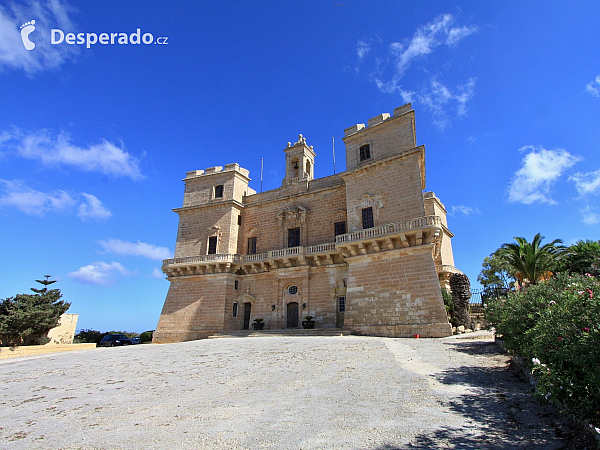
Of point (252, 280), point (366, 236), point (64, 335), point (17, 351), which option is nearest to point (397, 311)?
point (366, 236)

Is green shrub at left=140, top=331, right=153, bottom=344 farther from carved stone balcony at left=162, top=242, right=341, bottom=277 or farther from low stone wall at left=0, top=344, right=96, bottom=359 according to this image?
carved stone balcony at left=162, top=242, right=341, bottom=277

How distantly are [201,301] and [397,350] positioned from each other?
16.6 metres

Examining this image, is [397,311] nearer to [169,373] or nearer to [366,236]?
[366,236]

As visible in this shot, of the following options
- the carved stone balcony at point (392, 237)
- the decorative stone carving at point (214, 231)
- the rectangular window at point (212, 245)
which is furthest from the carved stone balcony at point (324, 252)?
the decorative stone carving at point (214, 231)

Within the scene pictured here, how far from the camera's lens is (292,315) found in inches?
910

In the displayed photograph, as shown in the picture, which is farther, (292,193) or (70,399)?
(292,193)

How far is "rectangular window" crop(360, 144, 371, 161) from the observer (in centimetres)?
2177

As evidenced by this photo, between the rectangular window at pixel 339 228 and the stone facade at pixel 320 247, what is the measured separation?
15cm

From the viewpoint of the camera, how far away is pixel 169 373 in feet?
31.4

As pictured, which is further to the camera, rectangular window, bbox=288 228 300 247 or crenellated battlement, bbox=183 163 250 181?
crenellated battlement, bbox=183 163 250 181

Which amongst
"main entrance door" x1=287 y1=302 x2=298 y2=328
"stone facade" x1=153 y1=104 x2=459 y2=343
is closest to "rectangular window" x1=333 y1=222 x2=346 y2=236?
"stone facade" x1=153 y1=104 x2=459 y2=343

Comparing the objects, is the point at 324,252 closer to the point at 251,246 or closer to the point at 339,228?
the point at 339,228

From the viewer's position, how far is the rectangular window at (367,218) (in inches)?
803

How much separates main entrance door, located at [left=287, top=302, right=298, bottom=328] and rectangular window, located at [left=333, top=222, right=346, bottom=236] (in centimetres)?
562
